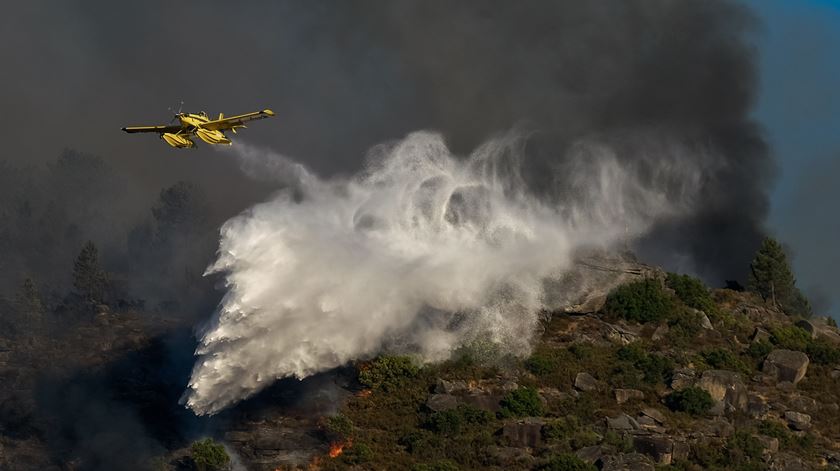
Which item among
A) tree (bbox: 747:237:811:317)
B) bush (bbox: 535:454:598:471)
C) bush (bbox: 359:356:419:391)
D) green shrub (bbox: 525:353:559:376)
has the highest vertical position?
tree (bbox: 747:237:811:317)

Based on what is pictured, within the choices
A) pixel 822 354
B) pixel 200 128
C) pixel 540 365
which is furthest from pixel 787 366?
pixel 200 128

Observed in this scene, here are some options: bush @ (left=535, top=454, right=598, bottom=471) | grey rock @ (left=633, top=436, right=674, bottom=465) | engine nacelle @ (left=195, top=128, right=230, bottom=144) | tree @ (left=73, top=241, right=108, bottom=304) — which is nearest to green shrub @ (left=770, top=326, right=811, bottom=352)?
grey rock @ (left=633, top=436, right=674, bottom=465)

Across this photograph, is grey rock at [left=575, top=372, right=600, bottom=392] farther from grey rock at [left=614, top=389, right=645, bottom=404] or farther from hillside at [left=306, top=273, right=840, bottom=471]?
grey rock at [left=614, top=389, right=645, bottom=404]

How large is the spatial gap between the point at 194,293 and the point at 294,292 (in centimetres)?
3773

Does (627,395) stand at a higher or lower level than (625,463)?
higher

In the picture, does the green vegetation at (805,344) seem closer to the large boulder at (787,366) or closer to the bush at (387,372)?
the large boulder at (787,366)

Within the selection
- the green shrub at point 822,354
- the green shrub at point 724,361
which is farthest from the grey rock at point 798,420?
the green shrub at point 822,354

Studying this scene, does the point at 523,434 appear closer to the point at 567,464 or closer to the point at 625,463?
the point at 567,464

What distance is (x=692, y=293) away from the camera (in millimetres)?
99812

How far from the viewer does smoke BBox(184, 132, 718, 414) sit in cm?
8006

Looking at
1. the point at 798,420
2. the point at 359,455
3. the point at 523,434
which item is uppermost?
the point at 798,420

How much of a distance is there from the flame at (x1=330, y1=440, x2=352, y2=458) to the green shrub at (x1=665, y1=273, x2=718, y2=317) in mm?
33126

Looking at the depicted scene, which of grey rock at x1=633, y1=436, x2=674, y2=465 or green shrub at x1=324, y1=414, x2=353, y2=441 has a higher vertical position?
grey rock at x1=633, y1=436, x2=674, y2=465

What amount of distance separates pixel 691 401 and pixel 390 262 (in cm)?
2124
